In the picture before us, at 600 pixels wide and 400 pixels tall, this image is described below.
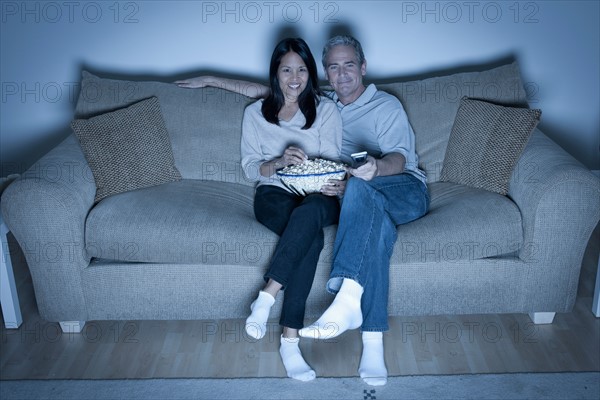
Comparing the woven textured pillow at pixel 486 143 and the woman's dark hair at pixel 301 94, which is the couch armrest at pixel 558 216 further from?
the woman's dark hair at pixel 301 94

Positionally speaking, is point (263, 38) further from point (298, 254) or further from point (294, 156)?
point (298, 254)

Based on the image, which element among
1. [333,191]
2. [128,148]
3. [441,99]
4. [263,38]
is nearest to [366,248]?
[333,191]

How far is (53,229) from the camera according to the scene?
2.40m

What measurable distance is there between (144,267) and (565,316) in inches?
65.0

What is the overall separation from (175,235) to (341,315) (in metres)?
0.68

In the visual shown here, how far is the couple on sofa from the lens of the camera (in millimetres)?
2271

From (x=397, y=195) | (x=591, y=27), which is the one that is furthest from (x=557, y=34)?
(x=397, y=195)

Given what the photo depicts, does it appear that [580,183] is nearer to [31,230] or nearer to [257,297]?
[257,297]

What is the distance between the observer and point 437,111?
290cm

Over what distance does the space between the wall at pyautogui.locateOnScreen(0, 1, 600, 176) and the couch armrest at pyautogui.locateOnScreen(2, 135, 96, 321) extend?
958 millimetres

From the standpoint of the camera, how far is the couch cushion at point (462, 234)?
7.88 ft

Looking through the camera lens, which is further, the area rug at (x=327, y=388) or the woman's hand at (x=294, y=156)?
the woman's hand at (x=294, y=156)

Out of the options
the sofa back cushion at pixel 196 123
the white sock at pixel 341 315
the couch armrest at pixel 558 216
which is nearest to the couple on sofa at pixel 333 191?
the white sock at pixel 341 315

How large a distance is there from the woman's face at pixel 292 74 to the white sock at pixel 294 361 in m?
0.98
